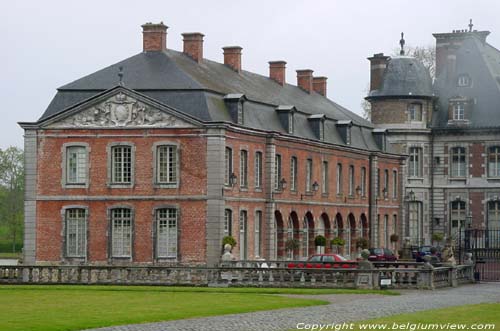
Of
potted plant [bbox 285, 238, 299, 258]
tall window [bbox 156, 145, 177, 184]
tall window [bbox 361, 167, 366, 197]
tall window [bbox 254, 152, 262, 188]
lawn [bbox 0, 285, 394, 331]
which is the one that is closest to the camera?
lawn [bbox 0, 285, 394, 331]

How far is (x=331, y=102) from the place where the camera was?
73375 mm

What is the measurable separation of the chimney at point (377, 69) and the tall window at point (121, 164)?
3032 centimetres

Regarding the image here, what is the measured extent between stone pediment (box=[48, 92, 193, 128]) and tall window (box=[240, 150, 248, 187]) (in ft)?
11.7

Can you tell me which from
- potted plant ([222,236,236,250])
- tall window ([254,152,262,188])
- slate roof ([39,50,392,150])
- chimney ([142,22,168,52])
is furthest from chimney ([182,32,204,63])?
potted plant ([222,236,236,250])

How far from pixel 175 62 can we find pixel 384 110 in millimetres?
26990

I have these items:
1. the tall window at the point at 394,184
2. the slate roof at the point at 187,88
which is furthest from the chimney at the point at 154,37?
the tall window at the point at 394,184

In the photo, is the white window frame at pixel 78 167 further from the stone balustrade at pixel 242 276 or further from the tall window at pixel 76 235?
the stone balustrade at pixel 242 276

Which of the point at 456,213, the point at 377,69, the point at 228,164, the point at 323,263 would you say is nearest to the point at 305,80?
the point at 377,69

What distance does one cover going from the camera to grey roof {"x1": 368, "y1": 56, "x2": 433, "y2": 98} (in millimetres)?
79125

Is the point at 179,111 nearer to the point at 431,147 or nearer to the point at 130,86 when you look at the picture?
the point at 130,86

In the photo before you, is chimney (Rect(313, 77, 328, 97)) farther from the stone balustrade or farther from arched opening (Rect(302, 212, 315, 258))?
the stone balustrade

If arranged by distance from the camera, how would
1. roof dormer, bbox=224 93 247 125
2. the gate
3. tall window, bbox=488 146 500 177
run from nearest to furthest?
the gate → roof dormer, bbox=224 93 247 125 → tall window, bbox=488 146 500 177

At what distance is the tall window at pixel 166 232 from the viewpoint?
169ft

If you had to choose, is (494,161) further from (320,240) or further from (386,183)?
(320,240)
